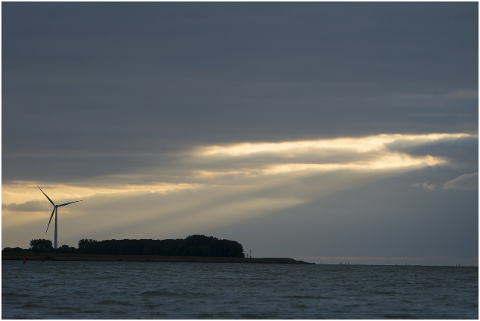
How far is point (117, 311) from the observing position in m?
50.1

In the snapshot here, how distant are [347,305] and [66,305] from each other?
26.3 metres

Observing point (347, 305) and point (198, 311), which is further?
point (347, 305)

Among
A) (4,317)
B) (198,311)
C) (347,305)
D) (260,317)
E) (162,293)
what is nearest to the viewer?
(4,317)

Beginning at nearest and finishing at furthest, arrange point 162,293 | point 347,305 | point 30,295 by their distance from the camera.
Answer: point 347,305, point 30,295, point 162,293

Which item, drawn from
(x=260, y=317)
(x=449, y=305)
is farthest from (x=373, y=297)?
(x=260, y=317)

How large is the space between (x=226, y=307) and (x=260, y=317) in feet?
24.8

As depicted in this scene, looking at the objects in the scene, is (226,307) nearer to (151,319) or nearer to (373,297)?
(151,319)

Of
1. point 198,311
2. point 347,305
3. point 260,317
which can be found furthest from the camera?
point 347,305

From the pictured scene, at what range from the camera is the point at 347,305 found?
190 feet

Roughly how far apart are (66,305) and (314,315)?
22273 millimetres

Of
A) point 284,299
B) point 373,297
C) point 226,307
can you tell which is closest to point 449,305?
point 373,297

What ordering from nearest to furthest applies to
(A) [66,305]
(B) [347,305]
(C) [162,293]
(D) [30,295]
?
(A) [66,305], (B) [347,305], (D) [30,295], (C) [162,293]

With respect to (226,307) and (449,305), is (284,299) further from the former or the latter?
(449,305)

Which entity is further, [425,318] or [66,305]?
[66,305]
